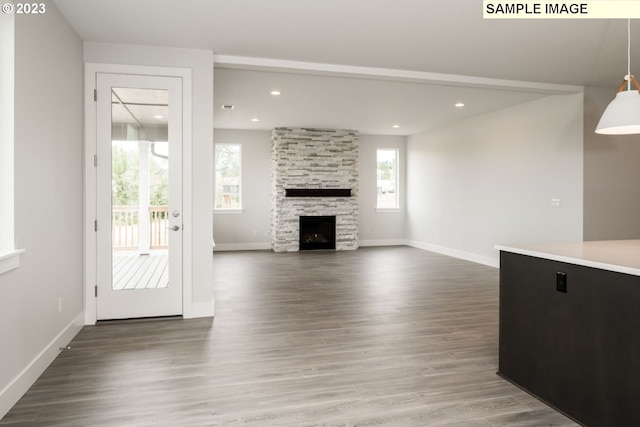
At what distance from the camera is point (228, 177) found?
9359 millimetres

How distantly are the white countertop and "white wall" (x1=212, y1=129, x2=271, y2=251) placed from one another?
23.7 feet

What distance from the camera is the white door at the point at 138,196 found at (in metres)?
3.94

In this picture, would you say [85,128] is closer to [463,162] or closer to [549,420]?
[549,420]

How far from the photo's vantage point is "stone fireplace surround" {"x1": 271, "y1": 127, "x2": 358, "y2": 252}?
905 centimetres

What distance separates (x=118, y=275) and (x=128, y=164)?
107 centimetres

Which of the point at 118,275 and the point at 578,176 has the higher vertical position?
the point at 578,176

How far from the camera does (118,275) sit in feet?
13.1

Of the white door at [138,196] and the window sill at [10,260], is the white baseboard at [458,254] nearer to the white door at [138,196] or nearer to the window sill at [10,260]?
the white door at [138,196]

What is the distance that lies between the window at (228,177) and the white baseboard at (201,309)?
530 centimetres

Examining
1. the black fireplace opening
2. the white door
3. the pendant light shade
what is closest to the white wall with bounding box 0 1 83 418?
the white door

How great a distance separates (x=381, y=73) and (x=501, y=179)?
11.4ft

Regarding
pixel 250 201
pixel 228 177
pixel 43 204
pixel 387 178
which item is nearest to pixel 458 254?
pixel 387 178

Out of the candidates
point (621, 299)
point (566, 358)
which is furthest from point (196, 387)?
point (621, 299)

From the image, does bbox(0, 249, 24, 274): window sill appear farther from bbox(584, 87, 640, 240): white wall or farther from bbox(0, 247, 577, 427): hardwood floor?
bbox(584, 87, 640, 240): white wall
